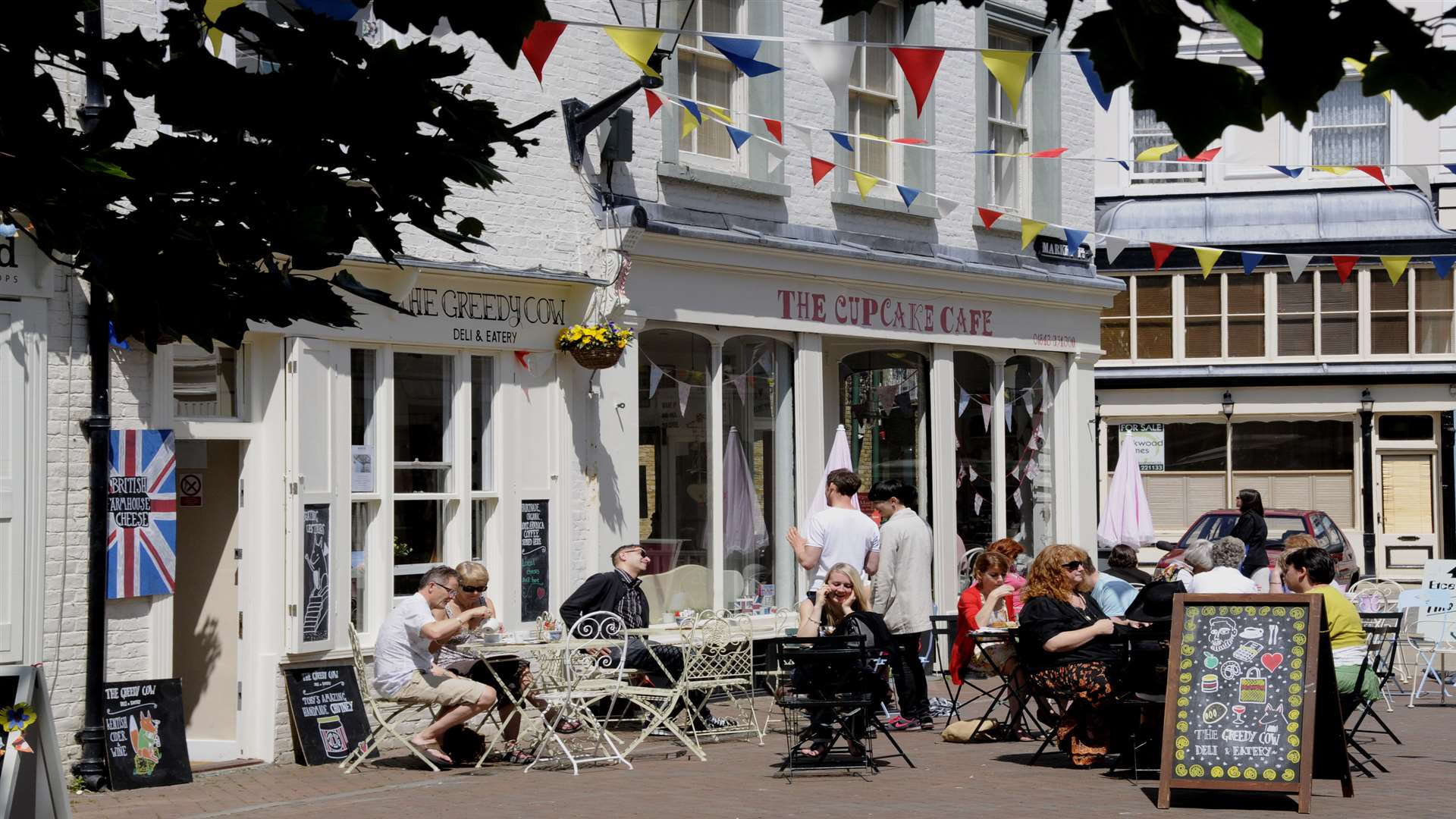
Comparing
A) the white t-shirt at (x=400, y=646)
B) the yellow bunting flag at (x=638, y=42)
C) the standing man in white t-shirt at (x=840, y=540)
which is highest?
the yellow bunting flag at (x=638, y=42)

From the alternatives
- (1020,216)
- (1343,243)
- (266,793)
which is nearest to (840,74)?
(266,793)

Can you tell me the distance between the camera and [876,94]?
15609 millimetres

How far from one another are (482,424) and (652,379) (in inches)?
70.5

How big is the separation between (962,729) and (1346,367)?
2514 centimetres

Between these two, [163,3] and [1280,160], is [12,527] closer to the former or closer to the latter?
[163,3]

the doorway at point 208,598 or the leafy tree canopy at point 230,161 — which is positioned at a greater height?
the leafy tree canopy at point 230,161

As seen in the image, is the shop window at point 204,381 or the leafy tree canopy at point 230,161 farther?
the shop window at point 204,381

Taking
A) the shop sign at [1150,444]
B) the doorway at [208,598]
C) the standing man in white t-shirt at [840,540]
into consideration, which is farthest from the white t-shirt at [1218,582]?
the shop sign at [1150,444]

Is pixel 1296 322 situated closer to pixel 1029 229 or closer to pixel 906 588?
pixel 1029 229

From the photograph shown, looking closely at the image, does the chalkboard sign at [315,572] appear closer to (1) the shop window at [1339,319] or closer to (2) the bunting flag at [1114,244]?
(2) the bunting flag at [1114,244]

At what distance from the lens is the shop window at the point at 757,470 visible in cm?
1432

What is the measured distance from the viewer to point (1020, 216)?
17.3m

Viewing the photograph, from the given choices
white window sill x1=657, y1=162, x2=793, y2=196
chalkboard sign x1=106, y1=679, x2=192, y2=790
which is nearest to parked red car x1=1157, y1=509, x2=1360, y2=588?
white window sill x1=657, y1=162, x2=793, y2=196

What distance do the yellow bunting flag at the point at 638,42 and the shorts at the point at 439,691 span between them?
3.64 m
